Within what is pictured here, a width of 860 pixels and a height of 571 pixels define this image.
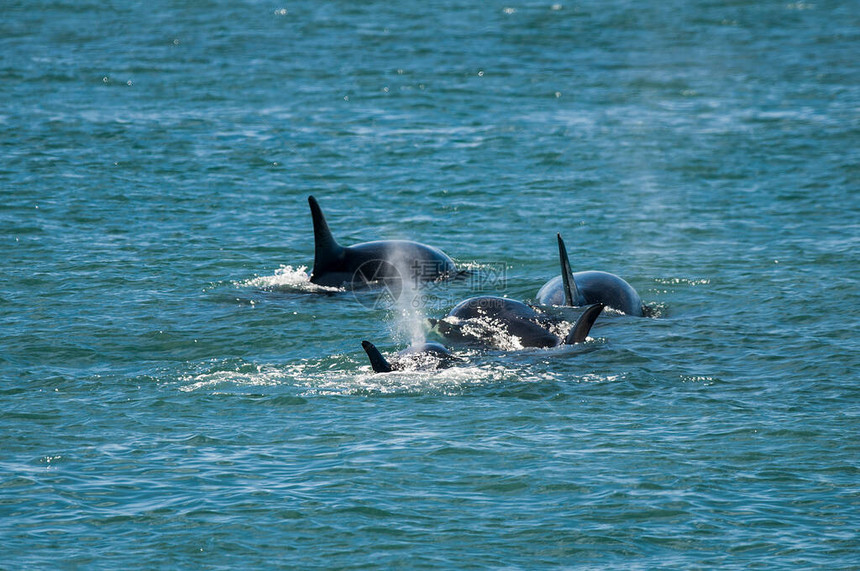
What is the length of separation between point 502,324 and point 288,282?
519 centimetres

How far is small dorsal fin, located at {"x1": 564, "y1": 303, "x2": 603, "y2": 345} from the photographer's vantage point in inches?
649

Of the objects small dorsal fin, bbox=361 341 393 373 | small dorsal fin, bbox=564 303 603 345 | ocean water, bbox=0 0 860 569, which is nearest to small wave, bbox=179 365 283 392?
ocean water, bbox=0 0 860 569

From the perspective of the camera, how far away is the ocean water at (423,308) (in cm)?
1184

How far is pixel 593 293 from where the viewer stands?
19406 mm

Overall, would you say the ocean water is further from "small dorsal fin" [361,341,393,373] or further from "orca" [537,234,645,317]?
"orca" [537,234,645,317]

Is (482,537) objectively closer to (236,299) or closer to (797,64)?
(236,299)

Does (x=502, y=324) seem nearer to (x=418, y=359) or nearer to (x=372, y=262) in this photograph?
(x=418, y=359)

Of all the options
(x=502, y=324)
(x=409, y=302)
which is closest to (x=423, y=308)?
(x=409, y=302)

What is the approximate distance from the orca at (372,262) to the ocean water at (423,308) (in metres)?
0.69

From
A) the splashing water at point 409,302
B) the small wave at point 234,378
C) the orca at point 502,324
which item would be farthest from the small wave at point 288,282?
the small wave at point 234,378

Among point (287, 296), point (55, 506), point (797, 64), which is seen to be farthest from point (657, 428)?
point (797, 64)

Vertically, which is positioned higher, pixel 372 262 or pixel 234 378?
pixel 372 262

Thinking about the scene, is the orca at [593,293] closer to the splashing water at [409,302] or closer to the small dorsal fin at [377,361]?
the splashing water at [409,302]

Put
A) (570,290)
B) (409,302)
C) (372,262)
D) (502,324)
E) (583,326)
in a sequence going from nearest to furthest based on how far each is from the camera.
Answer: (583,326) → (502,324) → (570,290) → (409,302) → (372,262)
